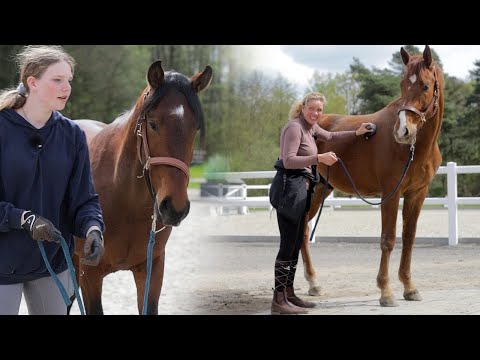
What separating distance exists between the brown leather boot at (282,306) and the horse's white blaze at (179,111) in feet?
6.83

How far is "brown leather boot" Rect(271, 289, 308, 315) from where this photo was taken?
4.49 m

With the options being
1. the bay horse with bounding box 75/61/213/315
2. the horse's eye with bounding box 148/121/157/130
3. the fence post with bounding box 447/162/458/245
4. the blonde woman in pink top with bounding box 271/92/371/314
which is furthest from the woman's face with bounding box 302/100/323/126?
the fence post with bounding box 447/162/458/245

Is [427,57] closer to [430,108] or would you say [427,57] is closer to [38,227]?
[430,108]

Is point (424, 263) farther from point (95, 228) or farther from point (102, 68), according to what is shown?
point (102, 68)

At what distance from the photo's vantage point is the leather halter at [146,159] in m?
2.82

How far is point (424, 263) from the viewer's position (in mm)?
6980

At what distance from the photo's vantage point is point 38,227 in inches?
86.4

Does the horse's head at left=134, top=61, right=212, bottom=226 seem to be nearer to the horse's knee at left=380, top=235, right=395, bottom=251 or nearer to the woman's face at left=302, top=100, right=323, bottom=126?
the woman's face at left=302, top=100, right=323, bottom=126

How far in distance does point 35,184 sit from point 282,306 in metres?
2.62

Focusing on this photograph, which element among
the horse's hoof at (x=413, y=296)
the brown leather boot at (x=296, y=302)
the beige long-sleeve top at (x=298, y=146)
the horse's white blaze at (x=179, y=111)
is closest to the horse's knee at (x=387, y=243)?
the horse's hoof at (x=413, y=296)

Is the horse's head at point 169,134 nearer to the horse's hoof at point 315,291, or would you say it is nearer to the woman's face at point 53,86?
the woman's face at point 53,86

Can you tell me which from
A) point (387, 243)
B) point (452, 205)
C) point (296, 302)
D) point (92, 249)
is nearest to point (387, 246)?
point (387, 243)

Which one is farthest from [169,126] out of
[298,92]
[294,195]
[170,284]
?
[298,92]

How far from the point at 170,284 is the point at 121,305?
0.92m
